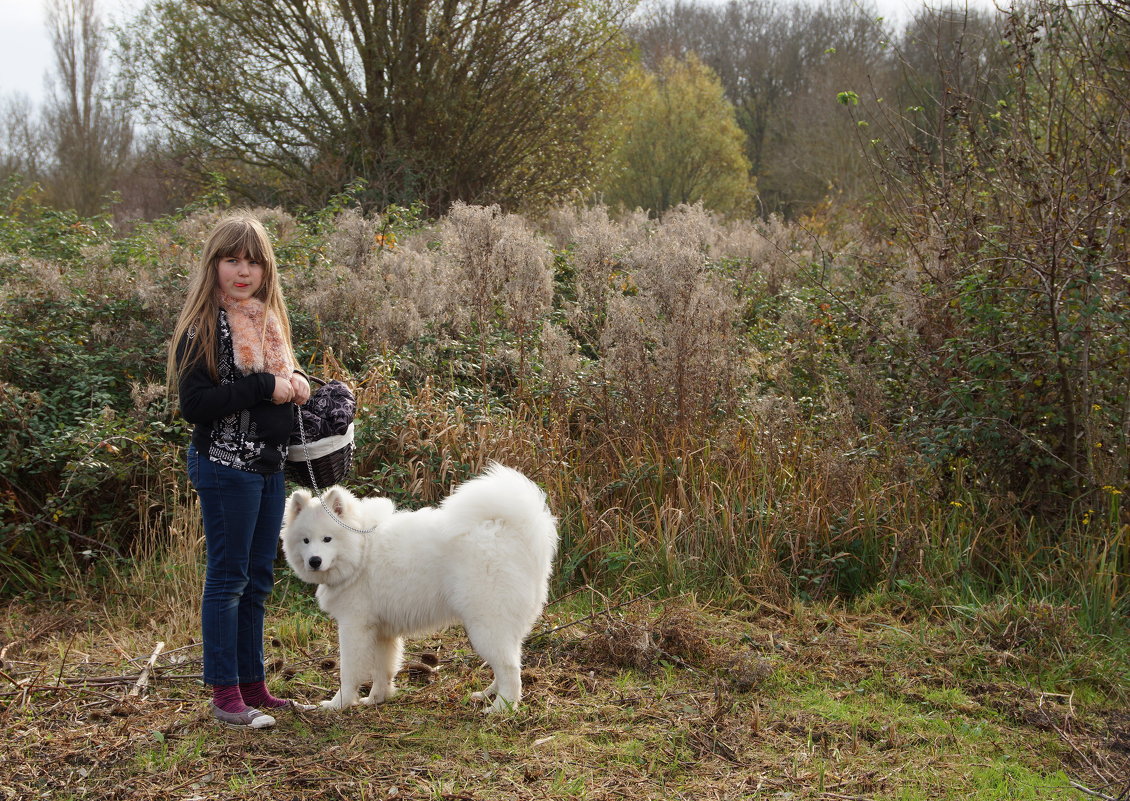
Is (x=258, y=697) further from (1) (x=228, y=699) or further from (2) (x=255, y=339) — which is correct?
(2) (x=255, y=339)

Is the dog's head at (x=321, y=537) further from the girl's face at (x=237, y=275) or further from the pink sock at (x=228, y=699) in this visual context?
the girl's face at (x=237, y=275)

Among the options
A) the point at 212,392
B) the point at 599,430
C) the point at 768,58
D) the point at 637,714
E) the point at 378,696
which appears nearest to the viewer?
the point at 212,392

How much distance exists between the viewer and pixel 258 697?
3998mm

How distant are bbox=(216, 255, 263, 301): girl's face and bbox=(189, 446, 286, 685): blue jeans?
2.17 feet

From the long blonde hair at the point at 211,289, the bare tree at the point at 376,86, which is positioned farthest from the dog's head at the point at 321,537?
the bare tree at the point at 376,86

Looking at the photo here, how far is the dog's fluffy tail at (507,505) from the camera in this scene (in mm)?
4012

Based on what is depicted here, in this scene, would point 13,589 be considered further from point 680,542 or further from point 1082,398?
point 1082,398

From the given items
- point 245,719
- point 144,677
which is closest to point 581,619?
point 245,719

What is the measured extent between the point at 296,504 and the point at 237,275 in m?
1.05

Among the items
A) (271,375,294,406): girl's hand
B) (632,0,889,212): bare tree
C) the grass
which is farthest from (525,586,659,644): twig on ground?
(632,0,889,212): bare tree

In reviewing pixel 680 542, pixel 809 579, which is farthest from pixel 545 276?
pixel 809 579

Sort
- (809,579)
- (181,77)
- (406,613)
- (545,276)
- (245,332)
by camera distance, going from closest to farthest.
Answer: (245,332)
(406,613)
(809,579)
(545,276)
(181,77)

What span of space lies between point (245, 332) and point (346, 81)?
1349cm

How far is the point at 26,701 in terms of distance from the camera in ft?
13.6
